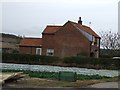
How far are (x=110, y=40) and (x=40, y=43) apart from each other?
19729 mm

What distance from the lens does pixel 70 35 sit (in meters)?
60.9

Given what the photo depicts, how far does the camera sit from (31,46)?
65000mm

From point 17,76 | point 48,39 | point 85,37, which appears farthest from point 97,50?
point 17,76

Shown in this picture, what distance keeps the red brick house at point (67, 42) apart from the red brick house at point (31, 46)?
259cm

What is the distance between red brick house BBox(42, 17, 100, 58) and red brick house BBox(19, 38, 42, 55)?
259cm

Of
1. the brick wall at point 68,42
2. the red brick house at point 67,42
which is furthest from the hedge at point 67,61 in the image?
the brick wall at point 68,42

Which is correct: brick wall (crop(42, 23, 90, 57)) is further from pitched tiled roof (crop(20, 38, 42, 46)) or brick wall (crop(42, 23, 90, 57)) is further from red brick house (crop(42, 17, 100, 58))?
pitched tiled roof (crop(20, 38, 42, 46))

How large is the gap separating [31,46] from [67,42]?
345 inches

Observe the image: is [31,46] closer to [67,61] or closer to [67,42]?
[67,42]

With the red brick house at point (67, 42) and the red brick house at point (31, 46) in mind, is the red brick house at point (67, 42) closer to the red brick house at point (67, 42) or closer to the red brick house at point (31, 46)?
the red brick house at point (67, 42)

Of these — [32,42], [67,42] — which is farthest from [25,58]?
[32,42]

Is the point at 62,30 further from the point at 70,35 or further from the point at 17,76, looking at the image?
the point at 17,76

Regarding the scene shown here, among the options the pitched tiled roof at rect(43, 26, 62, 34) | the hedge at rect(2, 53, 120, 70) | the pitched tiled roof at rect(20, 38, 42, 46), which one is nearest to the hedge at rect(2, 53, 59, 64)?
the hedge at rect(2, 53, 120, 70)

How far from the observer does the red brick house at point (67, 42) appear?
59.9 m
